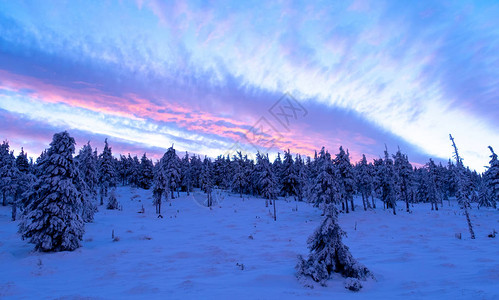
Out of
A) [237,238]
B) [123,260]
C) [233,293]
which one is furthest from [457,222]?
[123,260]

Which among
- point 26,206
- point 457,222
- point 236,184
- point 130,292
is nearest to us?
point 130,292

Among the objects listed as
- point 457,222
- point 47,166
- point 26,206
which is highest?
point 47,166

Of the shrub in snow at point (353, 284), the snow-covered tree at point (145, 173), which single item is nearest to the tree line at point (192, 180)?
the snow-covered tree at point (145, 173)

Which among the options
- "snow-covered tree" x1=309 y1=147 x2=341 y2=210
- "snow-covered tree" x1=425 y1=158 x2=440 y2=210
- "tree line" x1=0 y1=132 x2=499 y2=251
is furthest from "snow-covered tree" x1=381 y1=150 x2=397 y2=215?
"snow-covered tree" x1=309 y1=147 x2=341 y2=210

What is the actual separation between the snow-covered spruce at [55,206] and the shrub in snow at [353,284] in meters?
19.3

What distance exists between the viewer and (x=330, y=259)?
37.5ft

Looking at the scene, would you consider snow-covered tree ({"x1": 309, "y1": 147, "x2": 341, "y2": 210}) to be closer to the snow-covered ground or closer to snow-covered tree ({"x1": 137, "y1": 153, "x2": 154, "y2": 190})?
the snow-covered ground

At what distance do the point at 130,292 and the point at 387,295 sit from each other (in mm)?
10145

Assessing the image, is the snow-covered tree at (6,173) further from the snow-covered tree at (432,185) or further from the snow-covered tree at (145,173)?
the snow-covered tree at (432,185)

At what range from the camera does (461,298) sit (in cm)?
842

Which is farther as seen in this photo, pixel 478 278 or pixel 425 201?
pixel 425 201

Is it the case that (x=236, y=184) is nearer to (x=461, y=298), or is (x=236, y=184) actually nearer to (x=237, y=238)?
(x=237, y=238)

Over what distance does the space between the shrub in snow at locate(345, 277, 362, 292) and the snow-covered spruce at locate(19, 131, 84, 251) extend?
63.2ft

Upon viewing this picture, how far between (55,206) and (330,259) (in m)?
19.2
